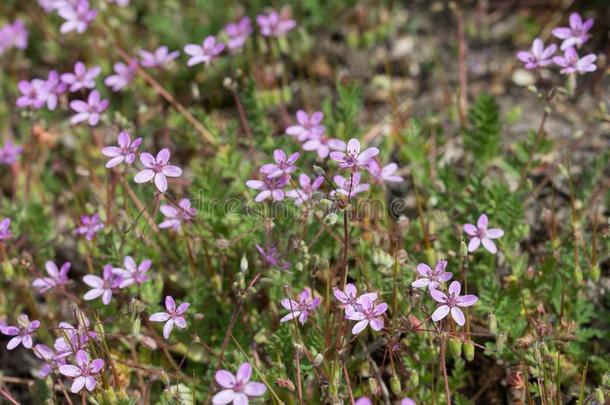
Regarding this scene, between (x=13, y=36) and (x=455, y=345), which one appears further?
(x=13, y=36)

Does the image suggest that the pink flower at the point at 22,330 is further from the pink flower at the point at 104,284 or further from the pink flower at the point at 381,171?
the pink flower at the point at 381,171

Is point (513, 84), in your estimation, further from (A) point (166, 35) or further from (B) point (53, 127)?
(B) point (53, 127)

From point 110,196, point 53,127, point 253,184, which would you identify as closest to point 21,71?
point 53,127

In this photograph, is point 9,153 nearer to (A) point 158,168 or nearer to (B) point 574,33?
(A) point 158,168

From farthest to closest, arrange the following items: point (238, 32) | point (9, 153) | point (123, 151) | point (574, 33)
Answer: point (238, 32) < point (9, 153) < point (574, 33) < point (123, 151)

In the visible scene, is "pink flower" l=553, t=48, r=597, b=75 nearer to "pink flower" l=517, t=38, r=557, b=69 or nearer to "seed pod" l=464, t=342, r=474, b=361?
"pink flower" l=517, t=38, r=557, b=69

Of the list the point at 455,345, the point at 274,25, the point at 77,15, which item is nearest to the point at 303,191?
the point at 455,345
